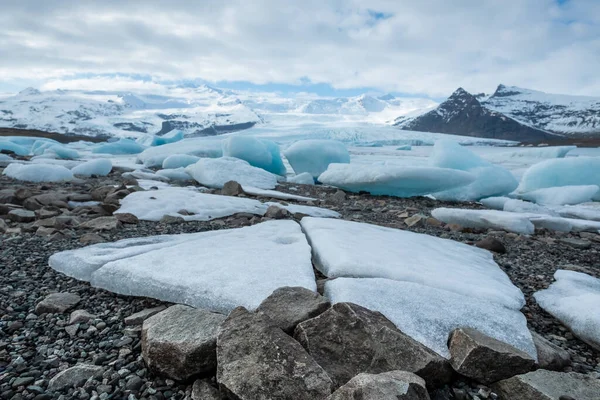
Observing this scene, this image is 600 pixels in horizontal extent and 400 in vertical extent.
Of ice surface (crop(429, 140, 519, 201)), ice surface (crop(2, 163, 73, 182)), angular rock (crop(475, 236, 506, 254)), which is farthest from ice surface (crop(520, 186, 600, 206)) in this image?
ice surface (crop(2, 163, 73, 182))

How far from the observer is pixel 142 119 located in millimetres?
124812

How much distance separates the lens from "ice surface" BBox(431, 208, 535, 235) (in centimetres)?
486

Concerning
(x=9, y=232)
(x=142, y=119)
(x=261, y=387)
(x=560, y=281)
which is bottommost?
(x=142, y=119)

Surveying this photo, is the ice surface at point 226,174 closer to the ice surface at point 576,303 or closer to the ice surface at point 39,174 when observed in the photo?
the ice surface at point 39,174

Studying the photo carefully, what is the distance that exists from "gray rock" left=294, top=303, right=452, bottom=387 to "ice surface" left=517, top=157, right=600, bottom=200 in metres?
10.2

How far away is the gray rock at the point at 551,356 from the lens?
1.74m

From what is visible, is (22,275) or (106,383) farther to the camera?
(22,275)

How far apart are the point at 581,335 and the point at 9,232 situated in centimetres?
440

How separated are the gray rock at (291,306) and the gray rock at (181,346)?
0.23 m

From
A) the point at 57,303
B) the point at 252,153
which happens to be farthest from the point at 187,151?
the point at 57,303

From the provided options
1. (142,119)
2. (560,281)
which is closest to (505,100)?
(142,119)

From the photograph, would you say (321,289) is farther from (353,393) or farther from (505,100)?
(505,100)

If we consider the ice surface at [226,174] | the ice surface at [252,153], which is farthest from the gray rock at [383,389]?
the ice surface at [252,153]

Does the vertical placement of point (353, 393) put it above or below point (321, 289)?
above
